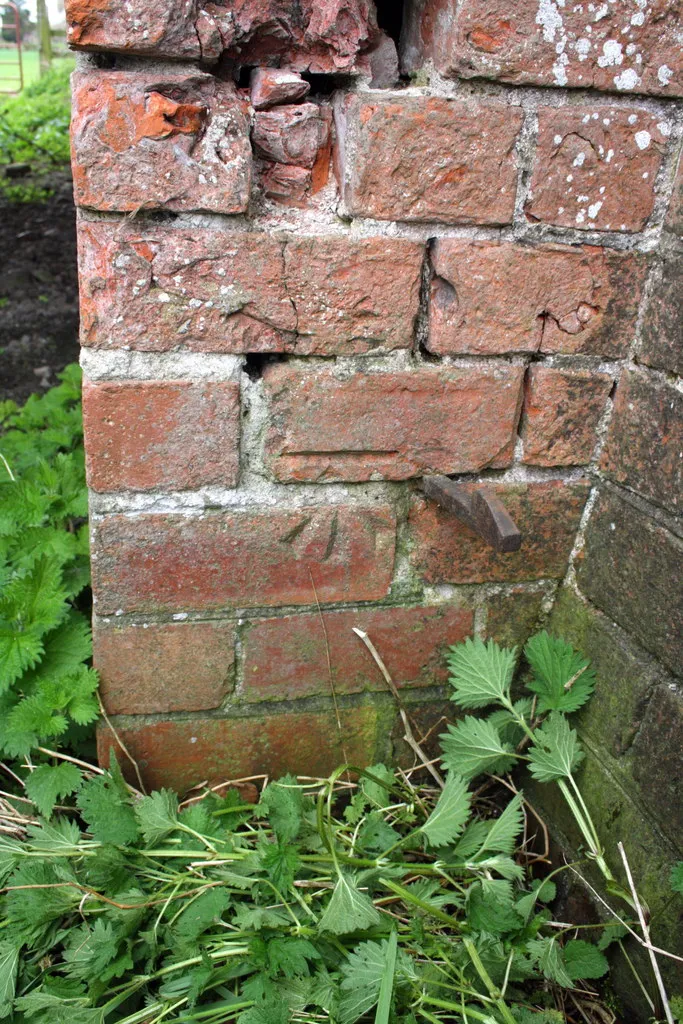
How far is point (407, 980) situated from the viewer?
117cm

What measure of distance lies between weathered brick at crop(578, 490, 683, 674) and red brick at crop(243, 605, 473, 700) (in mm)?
260

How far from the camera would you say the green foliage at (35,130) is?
206 inches

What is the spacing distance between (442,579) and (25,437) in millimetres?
1266

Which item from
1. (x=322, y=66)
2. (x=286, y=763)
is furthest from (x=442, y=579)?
(x=322, y=66)

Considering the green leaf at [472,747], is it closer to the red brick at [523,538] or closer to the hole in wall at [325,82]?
the red brick at [523,538]

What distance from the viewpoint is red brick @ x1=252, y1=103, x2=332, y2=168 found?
1225 millimetres

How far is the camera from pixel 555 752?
4.70 feet

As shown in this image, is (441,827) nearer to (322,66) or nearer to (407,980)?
(407,980)

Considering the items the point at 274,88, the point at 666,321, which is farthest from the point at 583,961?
the point at 274,88

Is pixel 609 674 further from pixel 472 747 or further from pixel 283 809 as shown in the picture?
pixel 283 809

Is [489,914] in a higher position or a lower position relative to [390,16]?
lower

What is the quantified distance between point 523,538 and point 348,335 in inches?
20.3

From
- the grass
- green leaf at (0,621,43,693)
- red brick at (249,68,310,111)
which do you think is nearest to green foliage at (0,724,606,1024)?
green leaf at (0,621,43,693)

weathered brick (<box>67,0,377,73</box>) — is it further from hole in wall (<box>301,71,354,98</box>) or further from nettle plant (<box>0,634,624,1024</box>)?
nettle plant (<box>0,634,624,1024</box>)
